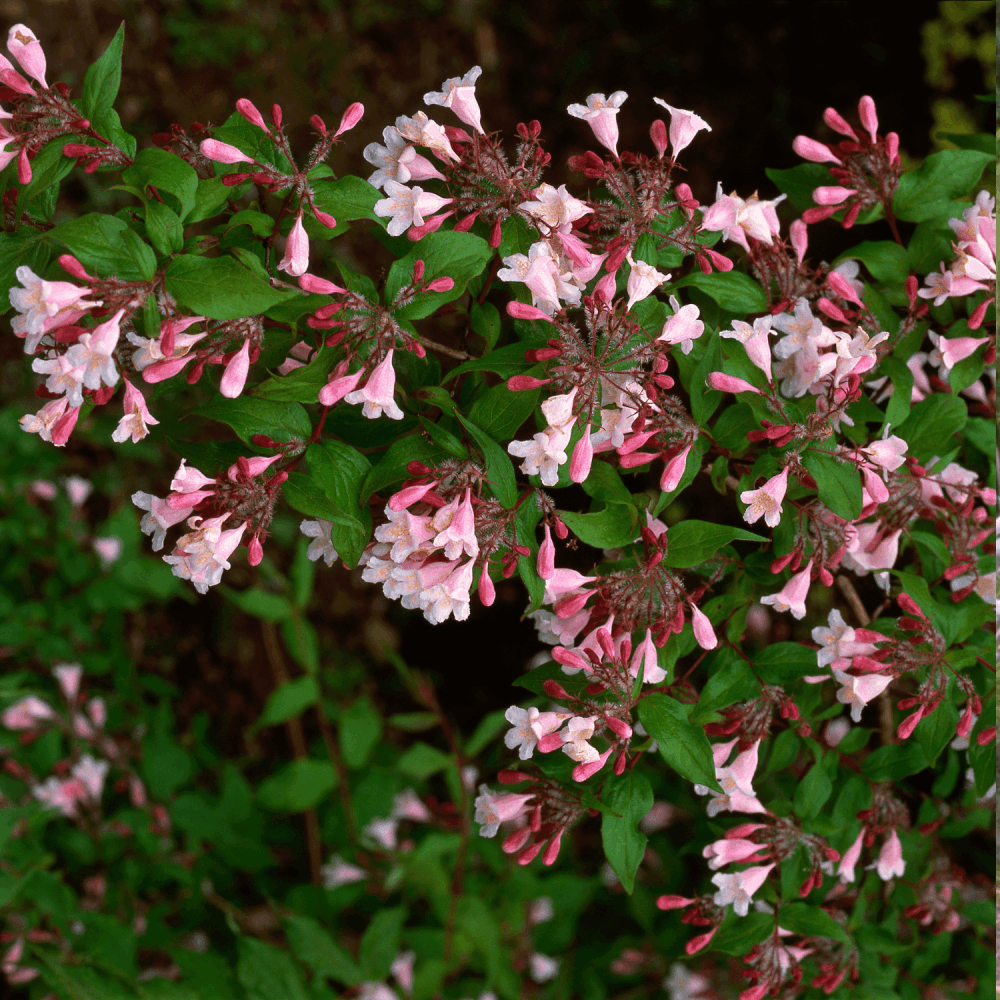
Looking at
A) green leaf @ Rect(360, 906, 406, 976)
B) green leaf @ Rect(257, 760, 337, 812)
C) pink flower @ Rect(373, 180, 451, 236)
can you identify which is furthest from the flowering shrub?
green leaf @ Rect(257, 760, 337, 812)

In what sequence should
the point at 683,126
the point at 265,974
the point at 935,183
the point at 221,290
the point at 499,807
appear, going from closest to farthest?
the point at 221,290 < the point at 683,126 < the point at 499,807 < the point at 935,183 < the point at 265,974

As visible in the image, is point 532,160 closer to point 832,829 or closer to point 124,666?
point 832,829

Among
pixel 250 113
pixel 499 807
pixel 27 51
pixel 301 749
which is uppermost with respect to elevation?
pixel 27 51

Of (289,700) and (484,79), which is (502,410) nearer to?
(289,700)

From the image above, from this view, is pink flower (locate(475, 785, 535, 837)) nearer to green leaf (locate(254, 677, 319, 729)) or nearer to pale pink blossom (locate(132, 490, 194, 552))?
pale pink blossom (locate(132, 490, 194, 552))

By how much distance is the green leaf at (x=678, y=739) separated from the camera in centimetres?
154

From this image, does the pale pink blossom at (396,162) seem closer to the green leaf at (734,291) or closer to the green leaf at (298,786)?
the green leaf at (734,291)

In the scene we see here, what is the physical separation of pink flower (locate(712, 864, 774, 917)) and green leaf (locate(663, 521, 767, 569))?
742 millimetres

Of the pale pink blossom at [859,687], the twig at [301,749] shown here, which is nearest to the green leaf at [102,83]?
the pale pink blossom at [859,687]

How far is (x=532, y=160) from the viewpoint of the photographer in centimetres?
154

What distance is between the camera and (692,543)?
5.07ft

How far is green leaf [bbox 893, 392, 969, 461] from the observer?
70.0 inches

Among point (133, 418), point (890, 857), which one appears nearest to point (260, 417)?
point (133, 418)

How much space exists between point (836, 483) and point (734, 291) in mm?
452
